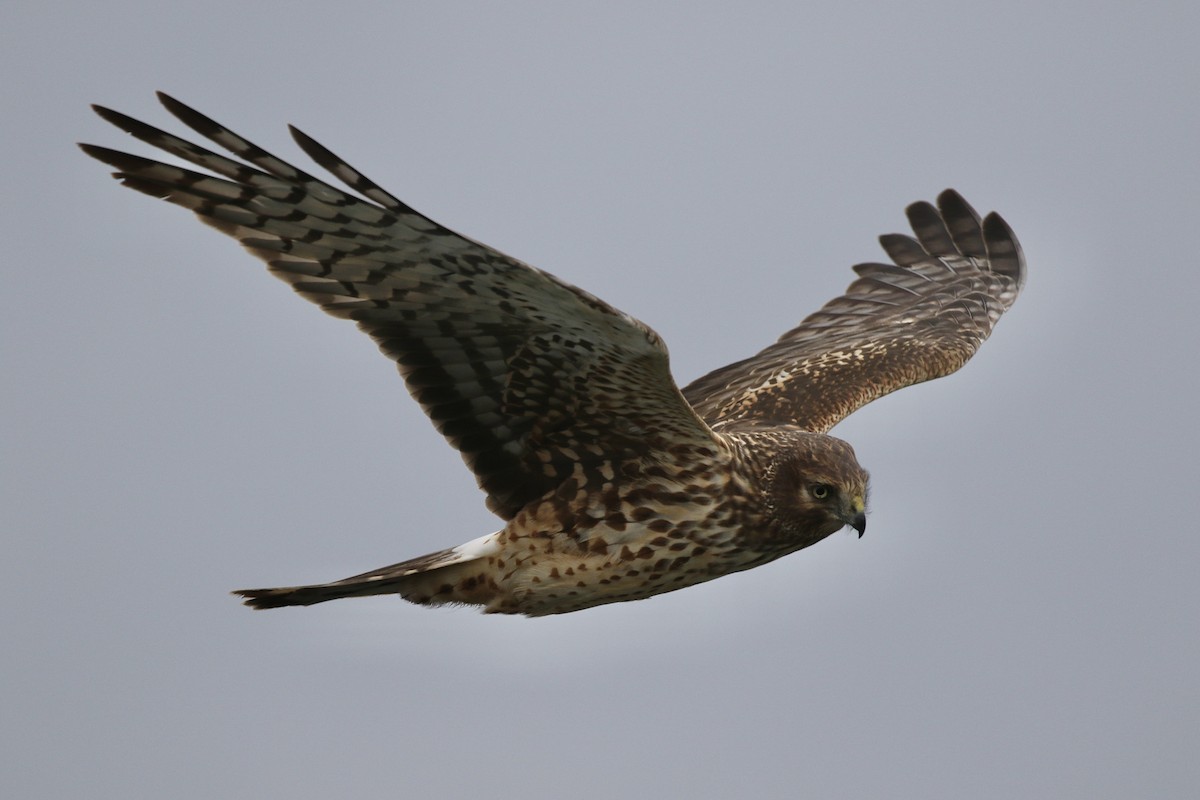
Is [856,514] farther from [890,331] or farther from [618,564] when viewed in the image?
[890,331]

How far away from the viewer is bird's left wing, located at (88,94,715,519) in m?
6.32

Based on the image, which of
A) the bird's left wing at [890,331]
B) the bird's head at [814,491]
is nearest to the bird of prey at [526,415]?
the bird's head at [814,491]

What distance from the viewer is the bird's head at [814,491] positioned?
7.44m

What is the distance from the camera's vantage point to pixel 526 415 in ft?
24.3

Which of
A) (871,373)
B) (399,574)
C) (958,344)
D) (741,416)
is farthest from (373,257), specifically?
(958,344)

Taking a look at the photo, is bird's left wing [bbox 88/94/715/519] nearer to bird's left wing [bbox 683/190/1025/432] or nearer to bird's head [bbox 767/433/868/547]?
bird's head [bbox 767/433/868/547]

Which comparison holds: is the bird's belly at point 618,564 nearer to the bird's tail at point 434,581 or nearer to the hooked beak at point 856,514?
the bird's tail at point 434,581

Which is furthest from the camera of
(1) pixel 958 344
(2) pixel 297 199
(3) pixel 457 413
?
(1) pixel 958 344

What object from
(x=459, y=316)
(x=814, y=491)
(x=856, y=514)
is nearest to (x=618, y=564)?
(x=814, y=491)

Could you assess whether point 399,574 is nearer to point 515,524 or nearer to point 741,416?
point 515,524

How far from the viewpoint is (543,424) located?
293 inches

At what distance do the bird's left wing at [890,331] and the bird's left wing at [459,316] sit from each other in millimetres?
1601

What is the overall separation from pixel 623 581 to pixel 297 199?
2288 millimetres

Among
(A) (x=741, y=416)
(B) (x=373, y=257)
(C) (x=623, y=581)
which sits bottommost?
(C) (x=623, y=581)
